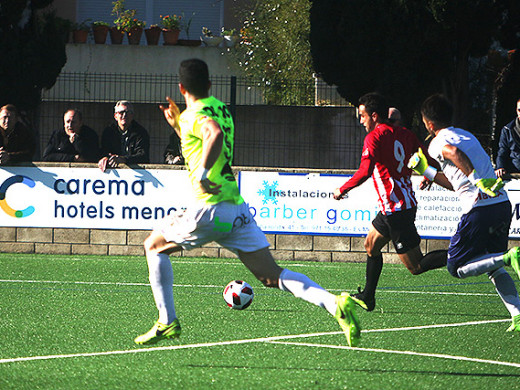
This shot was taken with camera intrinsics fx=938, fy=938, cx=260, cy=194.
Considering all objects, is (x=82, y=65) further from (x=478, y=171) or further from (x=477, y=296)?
(x=478, y=171)

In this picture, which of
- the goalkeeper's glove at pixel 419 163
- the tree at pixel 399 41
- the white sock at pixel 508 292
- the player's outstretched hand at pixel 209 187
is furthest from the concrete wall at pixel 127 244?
the player's outstretched hand at pixel 209 187

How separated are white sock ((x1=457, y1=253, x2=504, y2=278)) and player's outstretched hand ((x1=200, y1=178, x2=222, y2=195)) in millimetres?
2510

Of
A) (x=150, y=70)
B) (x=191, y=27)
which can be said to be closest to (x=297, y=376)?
(x=150, y=70)

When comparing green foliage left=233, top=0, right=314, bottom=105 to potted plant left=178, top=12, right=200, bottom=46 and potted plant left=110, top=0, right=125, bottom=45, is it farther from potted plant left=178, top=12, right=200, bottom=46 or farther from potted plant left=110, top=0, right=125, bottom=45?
potted plant left=110, top=0, right=125, bottom=45

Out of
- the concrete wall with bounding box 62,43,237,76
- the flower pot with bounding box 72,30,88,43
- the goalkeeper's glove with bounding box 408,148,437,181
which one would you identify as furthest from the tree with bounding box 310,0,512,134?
the goalkeeper's glove with bounding box 408,148,437,181

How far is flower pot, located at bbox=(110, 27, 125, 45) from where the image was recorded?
73.4ft

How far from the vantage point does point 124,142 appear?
46.3ft

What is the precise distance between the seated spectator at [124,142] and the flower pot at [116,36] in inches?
338

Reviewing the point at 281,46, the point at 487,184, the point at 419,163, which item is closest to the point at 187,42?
the point at 281,46

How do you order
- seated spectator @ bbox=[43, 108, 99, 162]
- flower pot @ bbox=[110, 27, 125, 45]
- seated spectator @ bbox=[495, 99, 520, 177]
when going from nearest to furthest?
1. seated spectator @ bbox=[495, 99, 520, 177]
2. seated spectator @ bbox=[43, 108, 99, 162]
3. flower pot @ bbox=[110, 27, 125, 45]

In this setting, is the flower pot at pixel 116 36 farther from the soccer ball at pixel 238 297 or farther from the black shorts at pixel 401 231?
the soccer ball at pixel 238 297

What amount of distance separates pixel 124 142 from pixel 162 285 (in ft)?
25.5

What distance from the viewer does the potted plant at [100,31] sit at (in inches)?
875

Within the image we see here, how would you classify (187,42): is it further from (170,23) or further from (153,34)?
(153,34)
